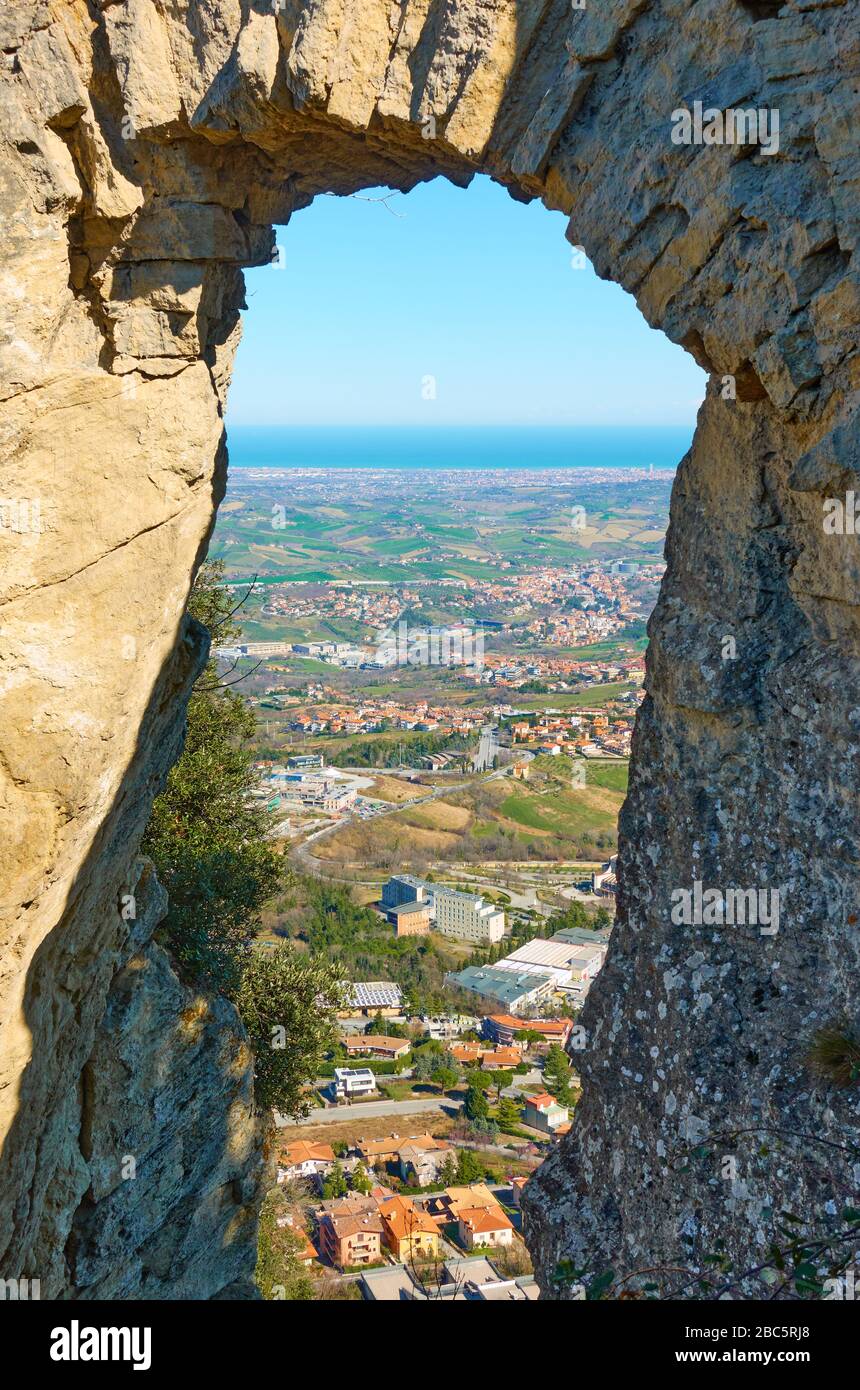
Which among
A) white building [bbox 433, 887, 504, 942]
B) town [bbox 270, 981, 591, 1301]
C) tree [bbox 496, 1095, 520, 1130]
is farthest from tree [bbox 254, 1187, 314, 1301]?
white building [bbox 433, 887, 504, 942]

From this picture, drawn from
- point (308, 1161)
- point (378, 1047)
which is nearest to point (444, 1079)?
point (378, 1047)

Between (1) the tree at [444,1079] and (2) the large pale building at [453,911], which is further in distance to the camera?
(2) the large pale building at [453,911]

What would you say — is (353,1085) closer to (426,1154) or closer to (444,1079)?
(444,1079)

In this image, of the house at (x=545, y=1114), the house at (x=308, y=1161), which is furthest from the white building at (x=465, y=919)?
the house at (x=308, y=1161)

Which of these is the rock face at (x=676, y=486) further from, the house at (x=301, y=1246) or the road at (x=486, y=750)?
the road at (x=486, y=750)

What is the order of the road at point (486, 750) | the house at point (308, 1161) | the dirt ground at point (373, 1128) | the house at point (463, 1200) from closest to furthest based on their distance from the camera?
the house at point (463, 1200)
the house at point (308, 1161)
the dirt ground at point (373, 1128)
the road at point (486, 750)

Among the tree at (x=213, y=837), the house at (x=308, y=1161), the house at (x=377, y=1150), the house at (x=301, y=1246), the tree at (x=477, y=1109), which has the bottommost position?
the tree at (x=477, y=1109)
